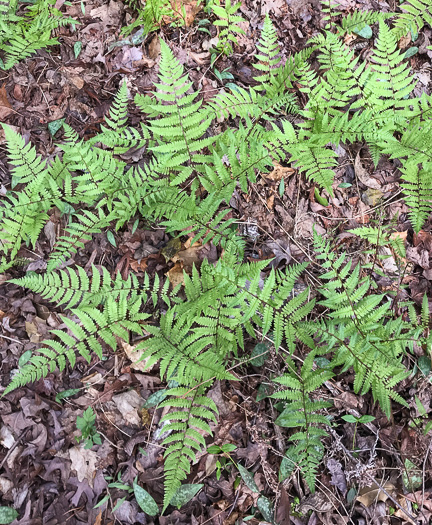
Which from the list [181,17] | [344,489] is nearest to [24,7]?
[181,17]

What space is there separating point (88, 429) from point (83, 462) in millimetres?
253

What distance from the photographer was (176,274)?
3.52 m

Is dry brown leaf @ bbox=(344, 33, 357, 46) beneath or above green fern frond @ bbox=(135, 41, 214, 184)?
above

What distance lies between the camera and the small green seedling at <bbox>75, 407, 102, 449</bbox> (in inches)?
123

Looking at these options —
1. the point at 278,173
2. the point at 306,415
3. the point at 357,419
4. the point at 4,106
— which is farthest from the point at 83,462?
the point at 4,106

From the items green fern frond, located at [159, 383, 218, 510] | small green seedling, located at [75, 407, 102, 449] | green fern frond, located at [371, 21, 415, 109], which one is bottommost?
small green seedling, located at [75, 407, 102, 449]

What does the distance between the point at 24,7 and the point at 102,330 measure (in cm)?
388

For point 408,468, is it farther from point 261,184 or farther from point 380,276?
point 261,184

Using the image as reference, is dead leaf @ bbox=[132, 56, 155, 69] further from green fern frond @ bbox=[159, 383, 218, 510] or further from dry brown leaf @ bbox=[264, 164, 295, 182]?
green fern frond @ bbox=[159, 383, 218, 510]

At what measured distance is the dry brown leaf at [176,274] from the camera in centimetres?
350

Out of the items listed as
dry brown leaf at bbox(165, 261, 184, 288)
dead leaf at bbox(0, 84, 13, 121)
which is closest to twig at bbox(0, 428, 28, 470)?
dry brown leaf at bbox(165, 261, 184, 288)

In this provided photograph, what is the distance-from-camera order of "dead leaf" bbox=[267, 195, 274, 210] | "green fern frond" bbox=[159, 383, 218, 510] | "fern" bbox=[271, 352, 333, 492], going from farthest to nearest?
"dead leaf" bbox=[267, 195, 274, 210]
"fern" bbox=[271, 352, 333, 492]
"green fern frond" bbox=[159, 383, 218, 510]

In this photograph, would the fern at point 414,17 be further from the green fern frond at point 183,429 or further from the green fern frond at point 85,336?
the green fern frond at point 183,429

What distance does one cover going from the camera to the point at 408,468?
305 cm
